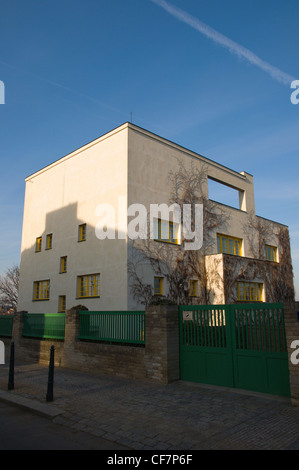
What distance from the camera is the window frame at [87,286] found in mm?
18000

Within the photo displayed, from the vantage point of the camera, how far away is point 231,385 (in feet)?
26.6

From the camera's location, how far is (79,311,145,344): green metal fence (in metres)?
10.2

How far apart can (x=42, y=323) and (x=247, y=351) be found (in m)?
9.57

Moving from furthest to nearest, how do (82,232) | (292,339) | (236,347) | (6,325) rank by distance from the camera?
(82,232)
(6,325)
(236,347)
(292,339)

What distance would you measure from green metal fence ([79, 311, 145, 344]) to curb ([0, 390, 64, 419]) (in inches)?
136

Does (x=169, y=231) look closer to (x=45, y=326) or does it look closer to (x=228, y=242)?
(x=228, y=242)

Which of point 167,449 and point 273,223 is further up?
point 273,223

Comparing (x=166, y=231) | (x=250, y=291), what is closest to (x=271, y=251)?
(x=250, y=291)

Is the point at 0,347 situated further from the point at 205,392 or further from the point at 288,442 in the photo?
the point at 288,442

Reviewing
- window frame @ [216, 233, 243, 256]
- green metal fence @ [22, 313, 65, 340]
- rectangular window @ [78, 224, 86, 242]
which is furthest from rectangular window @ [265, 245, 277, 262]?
green metal fence @ [22, 313, 65, 340]

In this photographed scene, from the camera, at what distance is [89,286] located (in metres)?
18.6

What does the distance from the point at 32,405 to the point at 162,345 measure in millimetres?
3519
